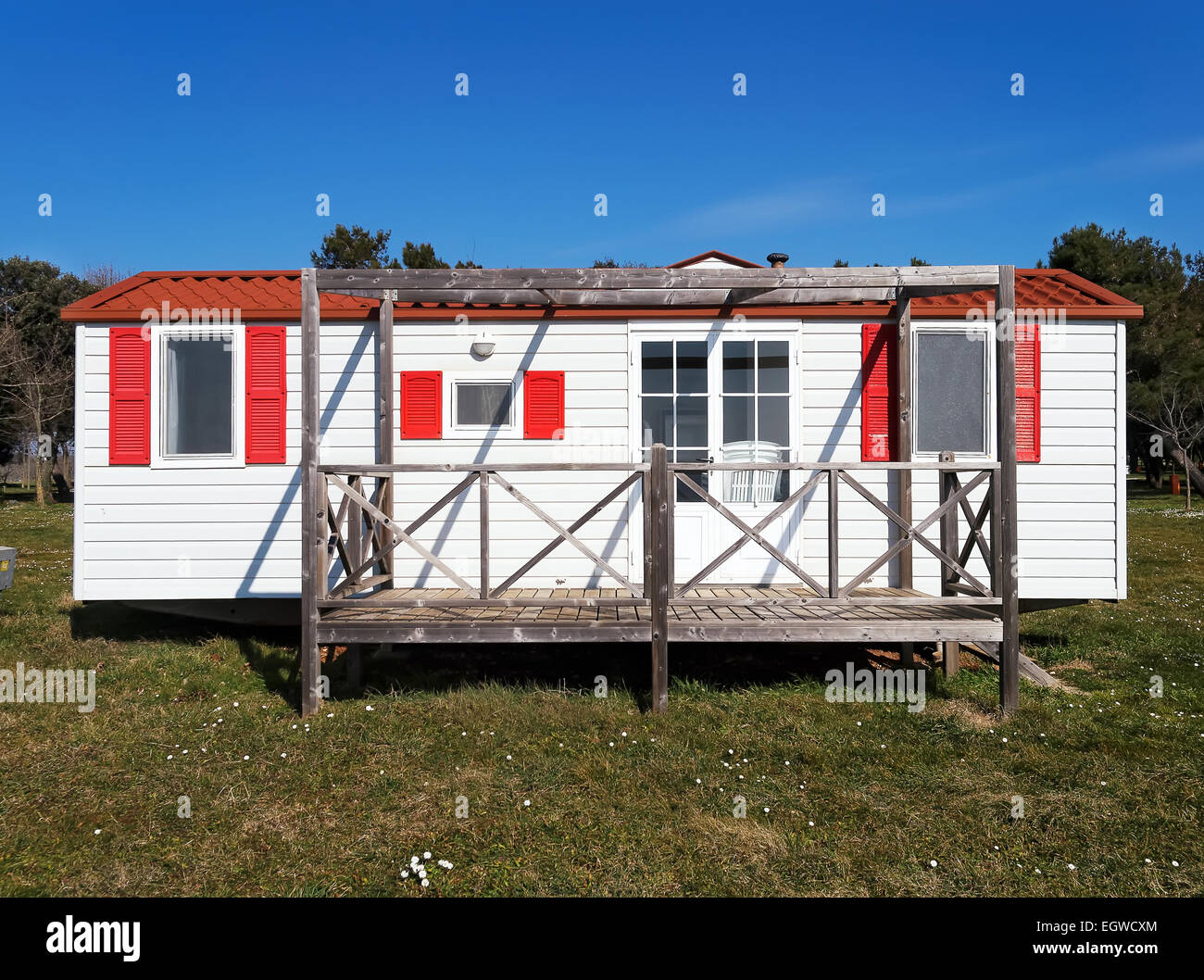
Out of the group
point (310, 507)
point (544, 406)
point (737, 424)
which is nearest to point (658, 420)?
point (737, 424)

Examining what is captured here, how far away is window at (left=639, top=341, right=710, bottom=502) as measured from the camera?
18.5 feet

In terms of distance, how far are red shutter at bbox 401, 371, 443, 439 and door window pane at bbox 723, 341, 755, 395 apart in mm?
2247

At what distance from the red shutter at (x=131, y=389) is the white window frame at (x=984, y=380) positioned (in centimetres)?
591

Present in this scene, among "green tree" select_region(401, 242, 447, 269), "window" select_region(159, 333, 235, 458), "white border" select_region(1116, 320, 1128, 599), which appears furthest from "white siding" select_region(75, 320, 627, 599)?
"green tree" select_region(401, 242, 447, 269)

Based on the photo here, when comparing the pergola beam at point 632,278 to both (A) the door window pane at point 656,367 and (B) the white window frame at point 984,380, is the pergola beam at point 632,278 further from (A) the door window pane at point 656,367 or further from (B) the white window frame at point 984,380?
(A) the door window pane at point 656,367

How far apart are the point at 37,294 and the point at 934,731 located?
2928 cm

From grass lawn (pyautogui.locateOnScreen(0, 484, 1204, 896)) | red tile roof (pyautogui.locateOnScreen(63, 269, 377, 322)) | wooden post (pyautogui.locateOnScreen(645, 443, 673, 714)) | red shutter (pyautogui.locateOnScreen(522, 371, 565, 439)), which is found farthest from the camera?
red shutter (pyautogui.locateOnScreen(522, 371, 565, 439))

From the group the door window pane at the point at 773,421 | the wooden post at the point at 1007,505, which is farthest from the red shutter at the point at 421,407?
the wooden post at the point at 1007,505

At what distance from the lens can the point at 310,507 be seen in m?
4.45

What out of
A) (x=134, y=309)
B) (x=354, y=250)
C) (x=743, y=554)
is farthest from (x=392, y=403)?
(x=354, y=250)

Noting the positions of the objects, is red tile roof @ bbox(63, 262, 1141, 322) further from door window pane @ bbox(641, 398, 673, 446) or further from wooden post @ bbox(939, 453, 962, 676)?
wooden post @ bbox(939, 453, 962, 676)
